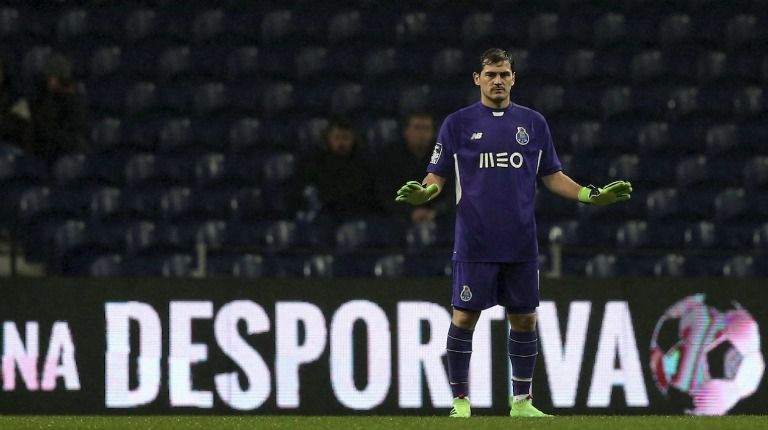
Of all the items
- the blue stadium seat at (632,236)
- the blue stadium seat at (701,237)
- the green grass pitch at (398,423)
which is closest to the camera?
the green grass pitch at (398,423)

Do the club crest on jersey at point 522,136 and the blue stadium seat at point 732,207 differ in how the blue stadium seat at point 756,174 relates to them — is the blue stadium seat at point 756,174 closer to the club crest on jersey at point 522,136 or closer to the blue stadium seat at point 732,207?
the blue stadium seat at point 732,207

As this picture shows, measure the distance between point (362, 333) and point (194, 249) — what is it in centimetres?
176

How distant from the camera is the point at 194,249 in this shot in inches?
413

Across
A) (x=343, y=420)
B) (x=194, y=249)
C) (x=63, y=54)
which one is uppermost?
(x=63, y=54)

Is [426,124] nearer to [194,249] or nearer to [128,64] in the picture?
[194,249]

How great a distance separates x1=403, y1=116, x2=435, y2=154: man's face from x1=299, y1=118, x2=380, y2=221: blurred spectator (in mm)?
348

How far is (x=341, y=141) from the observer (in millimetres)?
10531

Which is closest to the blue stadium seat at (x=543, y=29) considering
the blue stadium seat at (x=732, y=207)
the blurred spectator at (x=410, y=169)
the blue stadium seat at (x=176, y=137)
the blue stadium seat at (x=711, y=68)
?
the blue stadium seat at (x=711, y=68)

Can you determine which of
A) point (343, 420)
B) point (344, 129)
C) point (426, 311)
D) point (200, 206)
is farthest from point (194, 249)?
point (343, 420)

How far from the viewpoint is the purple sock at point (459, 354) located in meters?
6.75

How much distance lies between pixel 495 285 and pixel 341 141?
13.2 feet

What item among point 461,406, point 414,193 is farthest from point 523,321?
point 414,193

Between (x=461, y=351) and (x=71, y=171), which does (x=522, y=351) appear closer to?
(x=461, y=351)

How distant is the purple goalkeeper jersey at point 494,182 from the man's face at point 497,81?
60 mm
